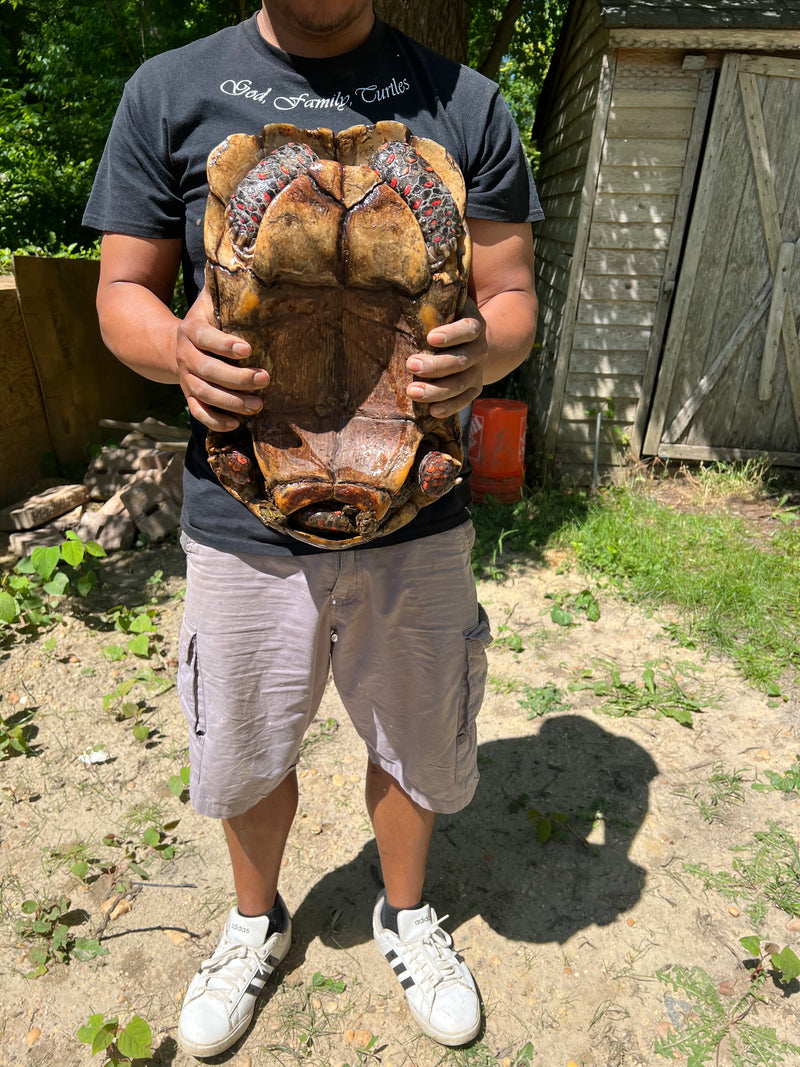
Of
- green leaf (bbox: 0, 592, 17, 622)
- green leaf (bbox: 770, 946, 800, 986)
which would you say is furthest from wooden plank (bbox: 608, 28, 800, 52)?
green leaf (bbox: 770, 946, 800, 986)

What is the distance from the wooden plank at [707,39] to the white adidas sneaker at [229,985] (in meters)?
5.55

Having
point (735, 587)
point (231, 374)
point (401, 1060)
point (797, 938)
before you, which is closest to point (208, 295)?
point (231, 374)

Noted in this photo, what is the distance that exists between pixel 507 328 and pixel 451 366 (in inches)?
11.8

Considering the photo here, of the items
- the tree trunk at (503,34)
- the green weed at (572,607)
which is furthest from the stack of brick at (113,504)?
the tree trunk at (503,34)

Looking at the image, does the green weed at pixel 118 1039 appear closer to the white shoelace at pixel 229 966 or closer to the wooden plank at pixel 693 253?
the white shoelace at pixel 229 966

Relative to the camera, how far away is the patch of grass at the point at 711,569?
3.93 meters

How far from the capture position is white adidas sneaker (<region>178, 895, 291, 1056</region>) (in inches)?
77.9

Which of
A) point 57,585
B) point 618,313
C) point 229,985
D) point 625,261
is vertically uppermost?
point 625,261

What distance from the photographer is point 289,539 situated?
1583 mm

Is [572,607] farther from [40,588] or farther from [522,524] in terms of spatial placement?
[40,588]

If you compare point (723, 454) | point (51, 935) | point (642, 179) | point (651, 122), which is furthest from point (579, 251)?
point (51, 935)

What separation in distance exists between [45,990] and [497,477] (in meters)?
4.24

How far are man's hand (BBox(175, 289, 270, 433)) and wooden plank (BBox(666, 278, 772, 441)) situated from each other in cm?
519

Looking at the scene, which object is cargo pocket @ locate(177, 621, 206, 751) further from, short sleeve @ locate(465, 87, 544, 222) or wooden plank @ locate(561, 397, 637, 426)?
wooden plank @ locate(561, 397, 637, 426)
